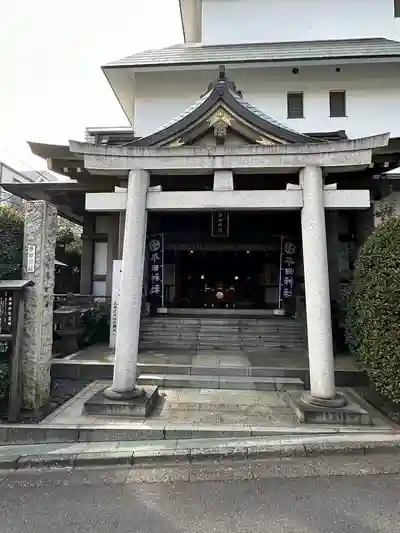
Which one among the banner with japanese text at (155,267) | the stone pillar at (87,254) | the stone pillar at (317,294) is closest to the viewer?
the stone pillar at (317,294)

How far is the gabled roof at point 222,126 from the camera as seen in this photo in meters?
6.80

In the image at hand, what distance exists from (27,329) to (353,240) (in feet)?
37.4

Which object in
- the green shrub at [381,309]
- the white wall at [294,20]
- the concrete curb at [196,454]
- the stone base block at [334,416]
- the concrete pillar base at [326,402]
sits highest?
the white wall at [294,20]

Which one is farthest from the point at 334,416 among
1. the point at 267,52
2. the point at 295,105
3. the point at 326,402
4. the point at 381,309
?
the point at 267,52

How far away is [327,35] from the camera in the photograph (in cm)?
1752

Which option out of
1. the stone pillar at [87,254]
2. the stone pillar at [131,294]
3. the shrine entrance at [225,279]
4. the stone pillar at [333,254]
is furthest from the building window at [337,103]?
the stone pillar at [131,294]

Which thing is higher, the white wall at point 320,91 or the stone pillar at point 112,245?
the white wall at point 320,91

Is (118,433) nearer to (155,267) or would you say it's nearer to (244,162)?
(244,162)

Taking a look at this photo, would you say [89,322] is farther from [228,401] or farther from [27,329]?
[228,401]

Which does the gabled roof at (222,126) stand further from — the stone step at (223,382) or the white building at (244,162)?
the stone step at (223,382)

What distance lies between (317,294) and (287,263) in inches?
310

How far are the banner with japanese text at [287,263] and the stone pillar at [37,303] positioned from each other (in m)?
9.48

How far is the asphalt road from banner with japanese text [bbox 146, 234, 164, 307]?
9.59m

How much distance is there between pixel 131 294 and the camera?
6.38 metres
